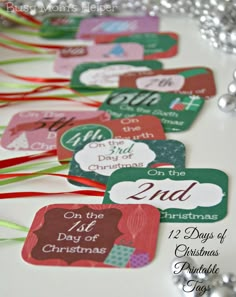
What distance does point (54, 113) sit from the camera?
0.73 m

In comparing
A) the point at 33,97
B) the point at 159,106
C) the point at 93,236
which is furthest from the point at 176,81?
the point at 93,236

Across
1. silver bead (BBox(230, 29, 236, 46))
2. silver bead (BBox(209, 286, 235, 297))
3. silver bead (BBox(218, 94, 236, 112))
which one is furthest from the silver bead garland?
silver bead (BBox(209, 286, 235, 297))

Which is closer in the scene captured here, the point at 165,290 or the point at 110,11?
the point at 165,290

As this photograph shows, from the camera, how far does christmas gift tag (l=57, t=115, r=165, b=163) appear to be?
0.67 metres

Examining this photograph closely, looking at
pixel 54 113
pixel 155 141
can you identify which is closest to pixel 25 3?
pixel 54 113

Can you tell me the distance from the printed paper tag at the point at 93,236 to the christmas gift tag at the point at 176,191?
0.01 meters

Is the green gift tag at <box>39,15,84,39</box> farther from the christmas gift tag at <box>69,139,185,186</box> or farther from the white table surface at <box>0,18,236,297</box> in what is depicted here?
the christmas gift tag at <box>69,139,185,186</box>

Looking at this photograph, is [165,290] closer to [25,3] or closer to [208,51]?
[208,51]

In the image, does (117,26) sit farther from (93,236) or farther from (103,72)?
(93,236)

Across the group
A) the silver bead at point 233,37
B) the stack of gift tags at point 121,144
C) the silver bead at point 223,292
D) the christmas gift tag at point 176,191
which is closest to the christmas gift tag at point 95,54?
the stack of gift tags at point 121,144

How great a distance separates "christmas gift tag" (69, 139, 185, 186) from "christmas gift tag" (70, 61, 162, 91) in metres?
0.12

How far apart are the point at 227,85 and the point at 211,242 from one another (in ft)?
0.84

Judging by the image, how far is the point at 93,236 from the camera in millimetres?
550

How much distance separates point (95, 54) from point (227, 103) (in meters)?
0.21
